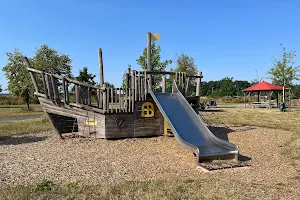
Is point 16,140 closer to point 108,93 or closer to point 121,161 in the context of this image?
point 108,93

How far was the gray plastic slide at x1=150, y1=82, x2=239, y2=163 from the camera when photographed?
7.00 meters

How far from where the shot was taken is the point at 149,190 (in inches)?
185

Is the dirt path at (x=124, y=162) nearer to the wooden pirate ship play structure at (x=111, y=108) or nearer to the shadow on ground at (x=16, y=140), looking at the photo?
the shadow on ground at (x=16, y=140)

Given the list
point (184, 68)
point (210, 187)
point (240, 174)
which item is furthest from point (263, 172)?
point (184, 68)

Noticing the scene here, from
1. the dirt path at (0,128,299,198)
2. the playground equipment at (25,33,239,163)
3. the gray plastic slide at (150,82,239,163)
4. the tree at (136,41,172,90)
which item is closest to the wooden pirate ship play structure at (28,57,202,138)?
the playground equipment at (25,33,239,163)

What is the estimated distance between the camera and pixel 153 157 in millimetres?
7469

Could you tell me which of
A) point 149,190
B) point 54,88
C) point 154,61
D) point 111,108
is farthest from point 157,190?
point 154,61

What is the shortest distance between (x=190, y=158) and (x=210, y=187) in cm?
255

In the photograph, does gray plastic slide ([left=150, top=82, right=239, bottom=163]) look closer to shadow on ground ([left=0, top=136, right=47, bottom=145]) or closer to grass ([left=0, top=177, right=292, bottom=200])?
grass ([left=0, top=177, right=292, bottom=200])

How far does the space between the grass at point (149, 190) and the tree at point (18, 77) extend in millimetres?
23378

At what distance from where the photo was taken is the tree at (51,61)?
89.3 ft

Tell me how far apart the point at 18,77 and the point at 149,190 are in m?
26.8

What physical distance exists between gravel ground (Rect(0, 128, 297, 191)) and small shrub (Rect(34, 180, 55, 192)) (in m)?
0.28

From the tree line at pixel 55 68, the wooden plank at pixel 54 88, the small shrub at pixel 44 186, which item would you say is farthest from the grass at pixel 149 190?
the tree line at pixel 55 68
